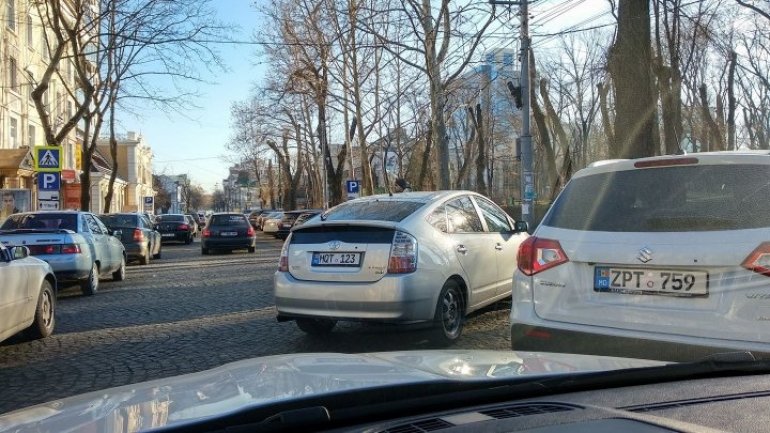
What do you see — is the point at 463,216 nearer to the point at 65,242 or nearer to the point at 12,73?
the point at 65,242

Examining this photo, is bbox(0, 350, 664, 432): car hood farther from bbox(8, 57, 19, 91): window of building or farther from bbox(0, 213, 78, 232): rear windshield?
bbox(8, 57, 19, 91): window of building

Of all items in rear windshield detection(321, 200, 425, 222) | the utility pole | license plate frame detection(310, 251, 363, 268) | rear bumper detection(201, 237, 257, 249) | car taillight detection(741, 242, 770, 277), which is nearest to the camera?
car taillight detection(741, 242, 770, 277)

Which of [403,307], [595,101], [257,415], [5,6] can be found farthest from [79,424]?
[595,101]

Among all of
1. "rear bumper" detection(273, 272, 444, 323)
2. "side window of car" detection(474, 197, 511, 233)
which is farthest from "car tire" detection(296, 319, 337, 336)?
"side window of car" detection(474, 197, 511, 233)

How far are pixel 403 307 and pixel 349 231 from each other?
36.6 inches

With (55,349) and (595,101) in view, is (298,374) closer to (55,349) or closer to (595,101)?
(55,349)

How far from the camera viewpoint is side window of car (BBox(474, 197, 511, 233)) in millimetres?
7582

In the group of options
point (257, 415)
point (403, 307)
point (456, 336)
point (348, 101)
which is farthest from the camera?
point (348, 101)

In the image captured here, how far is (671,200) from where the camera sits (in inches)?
154

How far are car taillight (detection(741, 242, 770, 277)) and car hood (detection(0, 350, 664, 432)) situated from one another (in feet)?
3.28

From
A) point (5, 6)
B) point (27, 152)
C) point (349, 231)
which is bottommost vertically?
point (349, 231)

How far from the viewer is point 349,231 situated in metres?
6.17

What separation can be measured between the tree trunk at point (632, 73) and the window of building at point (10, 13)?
25.0 metres

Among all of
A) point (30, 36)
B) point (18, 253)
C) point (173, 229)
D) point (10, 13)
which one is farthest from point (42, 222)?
point (30, 36)
